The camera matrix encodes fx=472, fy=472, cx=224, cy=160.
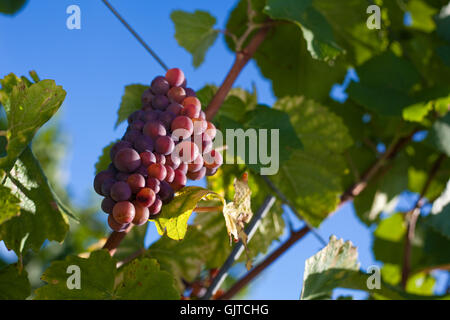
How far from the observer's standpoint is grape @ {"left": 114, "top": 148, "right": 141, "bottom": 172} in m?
0.63

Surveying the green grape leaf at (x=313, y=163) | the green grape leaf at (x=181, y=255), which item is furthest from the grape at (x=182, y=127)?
the green grape leaf at (x=313, y=163)

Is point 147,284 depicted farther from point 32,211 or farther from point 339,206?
point 339,206

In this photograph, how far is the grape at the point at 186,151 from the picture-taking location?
0.69m

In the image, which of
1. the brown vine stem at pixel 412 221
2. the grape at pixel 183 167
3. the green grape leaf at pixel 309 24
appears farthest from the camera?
the brown vine stem at pixel 412 221

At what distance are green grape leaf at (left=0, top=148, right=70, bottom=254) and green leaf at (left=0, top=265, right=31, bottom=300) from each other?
0.07m

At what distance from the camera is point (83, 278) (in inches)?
28.3

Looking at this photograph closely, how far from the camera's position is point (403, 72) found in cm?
125

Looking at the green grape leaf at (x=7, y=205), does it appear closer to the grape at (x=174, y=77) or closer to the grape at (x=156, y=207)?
the grape at (x=156, y=207)

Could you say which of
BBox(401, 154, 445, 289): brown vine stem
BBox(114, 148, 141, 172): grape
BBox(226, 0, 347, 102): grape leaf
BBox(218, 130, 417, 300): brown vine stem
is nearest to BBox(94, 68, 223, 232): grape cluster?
BBox(114, 148, 141, 172): grape

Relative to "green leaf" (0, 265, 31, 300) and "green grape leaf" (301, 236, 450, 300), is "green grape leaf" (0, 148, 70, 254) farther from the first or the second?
"green grape leaf" (301, 236, 450, 300)

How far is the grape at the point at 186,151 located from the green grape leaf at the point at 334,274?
0.82 ft

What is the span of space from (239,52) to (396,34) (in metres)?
0.65

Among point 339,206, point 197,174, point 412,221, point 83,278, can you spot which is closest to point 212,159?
point 197,174

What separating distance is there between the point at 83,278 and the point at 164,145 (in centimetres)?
25
